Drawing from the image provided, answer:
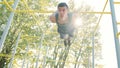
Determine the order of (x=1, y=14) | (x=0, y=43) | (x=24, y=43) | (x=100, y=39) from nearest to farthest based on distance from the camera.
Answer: (x=0, y=43)
(x=1, y=14)
(x=24, y=43)
(x=100, y=39)

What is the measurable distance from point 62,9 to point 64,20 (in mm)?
326

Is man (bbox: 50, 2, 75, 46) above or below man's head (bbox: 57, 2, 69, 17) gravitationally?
below

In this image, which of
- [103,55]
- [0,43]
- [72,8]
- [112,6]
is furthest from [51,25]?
[112,6]

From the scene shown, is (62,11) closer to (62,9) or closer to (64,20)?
(62,9)

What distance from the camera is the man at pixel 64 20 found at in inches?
121

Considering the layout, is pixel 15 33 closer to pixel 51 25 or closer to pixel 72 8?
pixel 51 25

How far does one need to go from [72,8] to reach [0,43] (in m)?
10.3

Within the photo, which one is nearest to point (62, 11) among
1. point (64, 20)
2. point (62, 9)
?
point (62, 9)

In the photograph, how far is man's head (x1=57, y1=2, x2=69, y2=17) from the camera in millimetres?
3031

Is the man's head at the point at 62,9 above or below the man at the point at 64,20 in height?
above

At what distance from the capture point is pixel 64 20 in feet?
10.9

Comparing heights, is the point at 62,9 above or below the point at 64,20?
above

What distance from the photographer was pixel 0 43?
3828mm

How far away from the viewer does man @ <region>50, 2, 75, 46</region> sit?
3.07 metres
